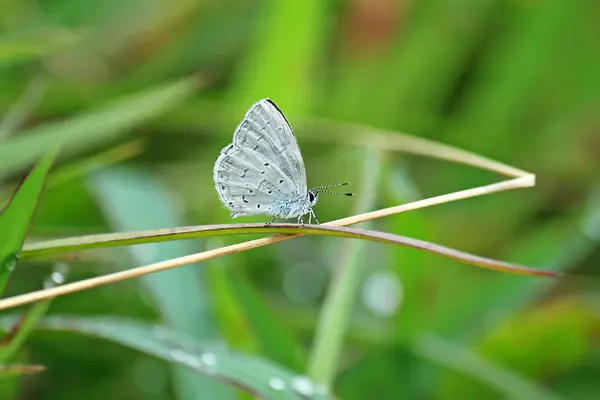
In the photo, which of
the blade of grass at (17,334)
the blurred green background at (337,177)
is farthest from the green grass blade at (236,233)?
the blurred green background at (337,177)

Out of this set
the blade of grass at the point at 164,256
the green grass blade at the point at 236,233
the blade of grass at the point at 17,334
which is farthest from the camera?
the blade of grass at the point at 164,256

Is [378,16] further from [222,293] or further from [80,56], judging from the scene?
[222,293]

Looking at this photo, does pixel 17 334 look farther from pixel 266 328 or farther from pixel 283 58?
pixel 283 58

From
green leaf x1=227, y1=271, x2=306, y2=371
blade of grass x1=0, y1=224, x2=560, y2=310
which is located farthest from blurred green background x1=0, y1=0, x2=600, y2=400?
blade of grass x1=0, y1=224, x2=560, y2=310

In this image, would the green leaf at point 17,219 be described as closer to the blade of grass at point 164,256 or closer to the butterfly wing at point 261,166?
the butterfly wing at point 261,166

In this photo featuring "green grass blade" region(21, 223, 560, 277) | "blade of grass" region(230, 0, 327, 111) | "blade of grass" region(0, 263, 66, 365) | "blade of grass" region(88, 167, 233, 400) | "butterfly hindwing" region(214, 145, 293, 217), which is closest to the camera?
"green grass blade" region(21, 223, 560, 277)

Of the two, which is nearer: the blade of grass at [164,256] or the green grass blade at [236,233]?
the green grass blade at [236,233]

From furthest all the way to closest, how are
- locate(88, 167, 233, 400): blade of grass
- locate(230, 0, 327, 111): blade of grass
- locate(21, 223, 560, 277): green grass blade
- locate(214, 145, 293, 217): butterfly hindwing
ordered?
locate(230, 0, 327, 111): blade of grass, locate(88, 167, 233, 400): blade of grass, locate(214, 145, 293, 217): butterfly hindwing, locate(21, 223, 560, 277): green grass blade

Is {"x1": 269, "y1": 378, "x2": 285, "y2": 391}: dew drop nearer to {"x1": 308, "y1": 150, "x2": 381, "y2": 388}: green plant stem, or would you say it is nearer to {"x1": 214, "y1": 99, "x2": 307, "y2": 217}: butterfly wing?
{"x1": 308, "y1": 150, "x2": 381, "y2": 388}: green plant stem
